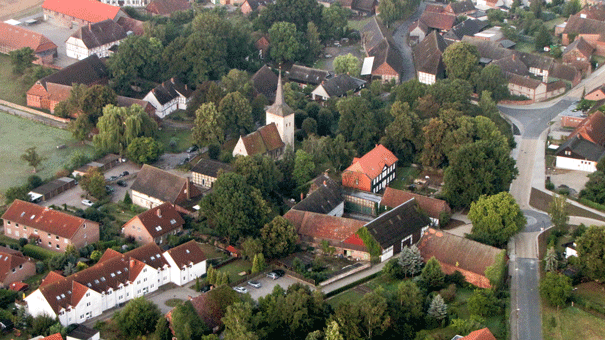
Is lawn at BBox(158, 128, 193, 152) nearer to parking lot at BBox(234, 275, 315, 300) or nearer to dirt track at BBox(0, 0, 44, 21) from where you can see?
parking lot at BBox(234, 275, 315, 300)

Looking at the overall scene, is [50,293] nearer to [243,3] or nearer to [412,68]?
[412,68]

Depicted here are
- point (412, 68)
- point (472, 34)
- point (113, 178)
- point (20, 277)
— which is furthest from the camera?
point (472, 34)

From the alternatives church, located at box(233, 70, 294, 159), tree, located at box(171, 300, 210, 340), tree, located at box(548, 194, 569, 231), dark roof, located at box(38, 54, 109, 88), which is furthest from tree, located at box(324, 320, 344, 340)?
dark roof, located at box(38, 54, 109, 88)

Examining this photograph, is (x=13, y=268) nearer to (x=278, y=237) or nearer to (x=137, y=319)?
(x=137, y=319)

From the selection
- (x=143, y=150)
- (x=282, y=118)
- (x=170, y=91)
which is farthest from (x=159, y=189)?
(x=170, y=91)

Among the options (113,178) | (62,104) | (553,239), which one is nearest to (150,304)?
(113,178)

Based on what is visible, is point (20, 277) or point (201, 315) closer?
point (201, 315)

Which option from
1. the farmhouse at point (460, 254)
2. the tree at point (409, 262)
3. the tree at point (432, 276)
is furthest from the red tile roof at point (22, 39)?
the tree at point (432, 276)

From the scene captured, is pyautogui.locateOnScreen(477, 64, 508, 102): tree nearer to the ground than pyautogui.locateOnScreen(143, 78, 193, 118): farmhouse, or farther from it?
farther from it
